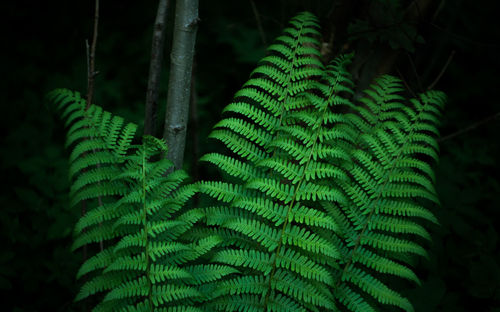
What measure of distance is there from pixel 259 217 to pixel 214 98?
9.69ft

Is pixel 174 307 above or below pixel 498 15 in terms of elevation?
below

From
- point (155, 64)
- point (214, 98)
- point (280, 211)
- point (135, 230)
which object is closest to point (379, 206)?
point (280, 211)

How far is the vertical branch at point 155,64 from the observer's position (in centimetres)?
187

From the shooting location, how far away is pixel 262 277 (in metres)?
1.66

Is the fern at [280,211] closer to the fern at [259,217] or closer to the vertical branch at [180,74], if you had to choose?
the fern at [259,217]

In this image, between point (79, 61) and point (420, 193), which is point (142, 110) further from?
point (420, 193)

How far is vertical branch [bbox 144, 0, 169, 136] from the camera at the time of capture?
1.87 m

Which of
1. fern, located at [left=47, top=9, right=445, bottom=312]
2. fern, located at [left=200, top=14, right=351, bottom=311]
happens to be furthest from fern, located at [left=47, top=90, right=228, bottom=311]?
fern, located at [left=200, top=14, right=351, bottom=311]

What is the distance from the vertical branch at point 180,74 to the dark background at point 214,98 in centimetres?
33

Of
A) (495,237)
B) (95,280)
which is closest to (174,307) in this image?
(95,280)

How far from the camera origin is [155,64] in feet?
6.43

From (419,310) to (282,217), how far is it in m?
1.11

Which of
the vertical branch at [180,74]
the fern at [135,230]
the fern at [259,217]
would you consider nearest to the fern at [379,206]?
the fern at [259,217]

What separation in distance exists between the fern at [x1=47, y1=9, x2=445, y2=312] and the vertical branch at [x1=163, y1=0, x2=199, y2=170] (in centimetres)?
23
